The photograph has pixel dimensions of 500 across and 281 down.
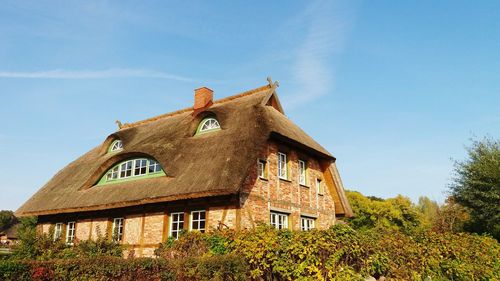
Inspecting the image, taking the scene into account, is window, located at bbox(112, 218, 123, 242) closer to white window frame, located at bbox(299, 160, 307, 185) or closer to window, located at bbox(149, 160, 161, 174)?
window, located at bbox(149, 160, 161, 174)

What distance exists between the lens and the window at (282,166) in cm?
1513

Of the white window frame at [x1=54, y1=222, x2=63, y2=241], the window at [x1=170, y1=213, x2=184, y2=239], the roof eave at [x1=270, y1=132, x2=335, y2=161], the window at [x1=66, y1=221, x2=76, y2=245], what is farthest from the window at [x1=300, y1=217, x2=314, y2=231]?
the white window frame at [x1=54, y1=222, x2=63, y2=241]

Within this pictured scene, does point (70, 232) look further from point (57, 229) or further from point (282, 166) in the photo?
point (282, 166)

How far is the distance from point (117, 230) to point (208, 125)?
572cm

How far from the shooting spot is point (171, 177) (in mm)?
13422

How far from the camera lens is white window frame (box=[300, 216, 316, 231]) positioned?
15551 millimetres

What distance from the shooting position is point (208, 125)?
16.3 m

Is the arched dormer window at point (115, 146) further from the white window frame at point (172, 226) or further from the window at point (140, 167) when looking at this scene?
the white window frame at point (172, 226)

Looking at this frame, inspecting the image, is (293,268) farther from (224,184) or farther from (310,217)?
(310,217)

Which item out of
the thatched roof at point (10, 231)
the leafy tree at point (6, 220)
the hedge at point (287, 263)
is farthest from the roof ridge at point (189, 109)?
the leafy tree at point (6, 220)

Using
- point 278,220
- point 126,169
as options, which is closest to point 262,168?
point 278,220

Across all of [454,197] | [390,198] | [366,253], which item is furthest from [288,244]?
[390,198]

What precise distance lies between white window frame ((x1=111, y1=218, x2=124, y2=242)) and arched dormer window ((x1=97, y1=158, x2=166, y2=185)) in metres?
1.69

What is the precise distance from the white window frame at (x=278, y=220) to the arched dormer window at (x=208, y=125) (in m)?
4.41
